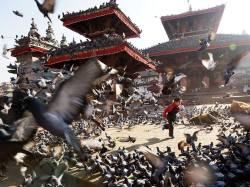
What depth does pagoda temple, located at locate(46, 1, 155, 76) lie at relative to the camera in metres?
17.8

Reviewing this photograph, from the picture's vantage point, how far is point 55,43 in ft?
105

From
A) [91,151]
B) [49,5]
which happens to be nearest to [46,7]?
[49,5]

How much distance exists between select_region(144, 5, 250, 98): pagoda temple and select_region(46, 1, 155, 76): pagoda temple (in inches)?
183

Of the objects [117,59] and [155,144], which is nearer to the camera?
[155,144]

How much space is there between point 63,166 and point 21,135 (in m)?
3.08

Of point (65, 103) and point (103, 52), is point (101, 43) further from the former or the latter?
point (65, 103)

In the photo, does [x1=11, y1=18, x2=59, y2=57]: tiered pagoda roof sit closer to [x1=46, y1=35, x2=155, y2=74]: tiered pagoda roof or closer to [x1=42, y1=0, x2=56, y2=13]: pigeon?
[x1=46, y1=35, x2=155, y2=74]: tiered pagoda roof

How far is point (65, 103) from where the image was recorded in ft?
12.6

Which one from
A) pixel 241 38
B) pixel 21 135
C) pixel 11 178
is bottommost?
pixel 11 178

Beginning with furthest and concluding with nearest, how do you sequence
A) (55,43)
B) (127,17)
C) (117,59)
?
(55,43) < (127,17) < (117,59)

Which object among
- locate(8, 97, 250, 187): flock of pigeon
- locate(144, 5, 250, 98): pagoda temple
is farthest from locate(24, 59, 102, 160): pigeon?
locate(144, 5, 250, 98): pagoda temple

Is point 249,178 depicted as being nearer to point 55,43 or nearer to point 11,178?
point 11,178

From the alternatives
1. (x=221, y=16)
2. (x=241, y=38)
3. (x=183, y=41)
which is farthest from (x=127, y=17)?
(x=221, y=16)

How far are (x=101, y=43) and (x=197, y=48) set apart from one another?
9815 millimetres
